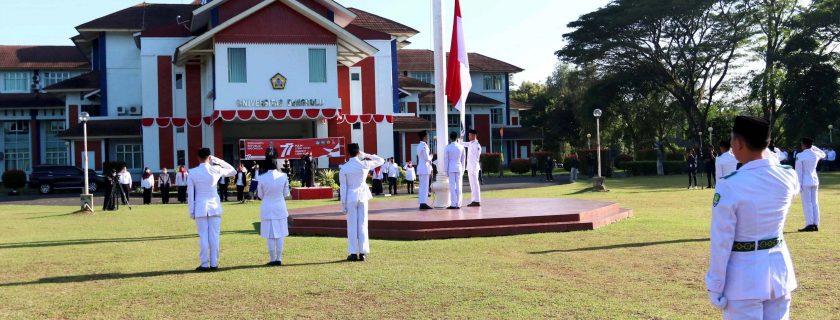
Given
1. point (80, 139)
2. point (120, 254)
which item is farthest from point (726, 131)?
point (120, 254)

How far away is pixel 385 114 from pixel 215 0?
35.9 feet

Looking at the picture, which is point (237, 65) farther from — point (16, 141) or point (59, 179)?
point (16, 141)

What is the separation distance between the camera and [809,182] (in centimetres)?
1450

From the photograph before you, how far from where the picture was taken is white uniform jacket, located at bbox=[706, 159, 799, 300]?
4.44m

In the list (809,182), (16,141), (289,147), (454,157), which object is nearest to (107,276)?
(454,157)

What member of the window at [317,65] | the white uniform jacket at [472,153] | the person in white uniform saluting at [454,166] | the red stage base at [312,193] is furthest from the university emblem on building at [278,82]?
the white uniform jacket at [472,153]

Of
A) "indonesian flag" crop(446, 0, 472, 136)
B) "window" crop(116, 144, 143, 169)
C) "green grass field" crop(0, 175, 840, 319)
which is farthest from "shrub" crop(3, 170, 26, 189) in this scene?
"indonesian flag" crop(446, 0, 472, 136)

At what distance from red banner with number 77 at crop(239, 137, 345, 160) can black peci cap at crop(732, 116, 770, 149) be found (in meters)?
32.2

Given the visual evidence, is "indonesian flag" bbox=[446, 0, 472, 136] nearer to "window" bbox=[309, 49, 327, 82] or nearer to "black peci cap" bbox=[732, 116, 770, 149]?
"black peci cap" bbox=[732, 116, 770, 149]

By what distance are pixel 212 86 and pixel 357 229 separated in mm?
30745

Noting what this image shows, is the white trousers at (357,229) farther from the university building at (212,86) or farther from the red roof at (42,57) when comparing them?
the red roof at (42,57)

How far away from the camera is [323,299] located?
8.62 m

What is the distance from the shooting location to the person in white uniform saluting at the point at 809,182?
46.8 ft

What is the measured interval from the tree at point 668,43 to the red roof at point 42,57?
36499 mm
